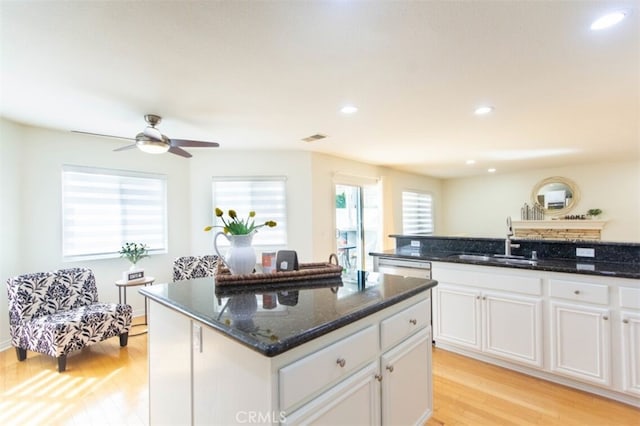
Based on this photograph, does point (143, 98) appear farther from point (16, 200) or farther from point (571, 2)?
point (571, 2)

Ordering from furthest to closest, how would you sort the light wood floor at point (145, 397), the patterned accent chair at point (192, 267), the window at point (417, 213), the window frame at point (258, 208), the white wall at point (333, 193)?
the window at point (417, 213), the white wall at point (333, 193), the window frame at point (258, 208), the patterned accent chair at point (192, 267), the light wood floor at point (145, 397)

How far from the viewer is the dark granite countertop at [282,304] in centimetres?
108

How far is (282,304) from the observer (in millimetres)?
1420

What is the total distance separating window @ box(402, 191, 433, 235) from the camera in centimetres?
680

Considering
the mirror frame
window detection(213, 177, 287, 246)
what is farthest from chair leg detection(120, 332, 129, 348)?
the mirror frame

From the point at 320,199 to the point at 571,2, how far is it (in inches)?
138

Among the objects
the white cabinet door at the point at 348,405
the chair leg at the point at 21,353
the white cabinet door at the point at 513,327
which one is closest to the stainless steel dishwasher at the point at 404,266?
the white cabinet door at the point at 513,327

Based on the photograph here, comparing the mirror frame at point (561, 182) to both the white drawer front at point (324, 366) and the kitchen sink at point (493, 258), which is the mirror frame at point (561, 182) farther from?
the white drawer front at point (324, 366)

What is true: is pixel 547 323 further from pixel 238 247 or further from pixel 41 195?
pixel 41 195

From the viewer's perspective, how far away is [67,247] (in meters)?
3.57

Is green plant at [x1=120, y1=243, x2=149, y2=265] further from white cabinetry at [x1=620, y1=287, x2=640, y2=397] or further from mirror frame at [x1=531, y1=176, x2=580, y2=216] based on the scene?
mirror frame at [x1=531, y1=176, x2=580, y2=216]

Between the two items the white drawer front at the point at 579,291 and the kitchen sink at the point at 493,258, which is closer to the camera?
the white drawer front at the point at 579,291

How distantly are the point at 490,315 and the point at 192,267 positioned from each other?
3214 mm

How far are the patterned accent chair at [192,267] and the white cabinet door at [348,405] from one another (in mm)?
2672
